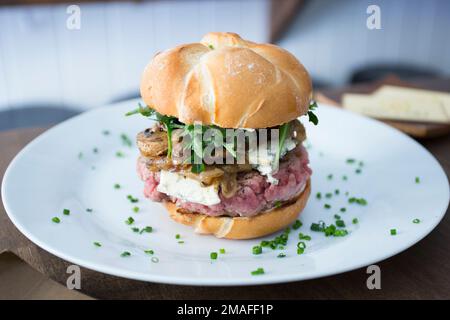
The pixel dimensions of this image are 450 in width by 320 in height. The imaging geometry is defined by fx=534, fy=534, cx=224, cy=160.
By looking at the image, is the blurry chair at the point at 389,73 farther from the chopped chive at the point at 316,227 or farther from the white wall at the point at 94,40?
the chopped chive at the point at 316,227

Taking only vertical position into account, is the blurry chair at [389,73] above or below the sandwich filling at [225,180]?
below

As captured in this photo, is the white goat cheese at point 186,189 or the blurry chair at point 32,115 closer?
the white goat cheese at point 186,189

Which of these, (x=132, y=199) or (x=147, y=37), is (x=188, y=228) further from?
(x=147, y=37)


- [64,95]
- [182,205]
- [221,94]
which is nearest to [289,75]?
[221,94]

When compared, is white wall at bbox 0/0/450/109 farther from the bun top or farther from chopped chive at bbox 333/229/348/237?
chopped chive at bbox 333/229/348/237

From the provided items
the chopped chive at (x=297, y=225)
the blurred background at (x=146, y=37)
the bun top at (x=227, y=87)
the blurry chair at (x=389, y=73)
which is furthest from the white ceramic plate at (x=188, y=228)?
the blurry chair at (x=389, y=73)

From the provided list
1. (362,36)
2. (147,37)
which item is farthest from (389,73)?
(147,37)
